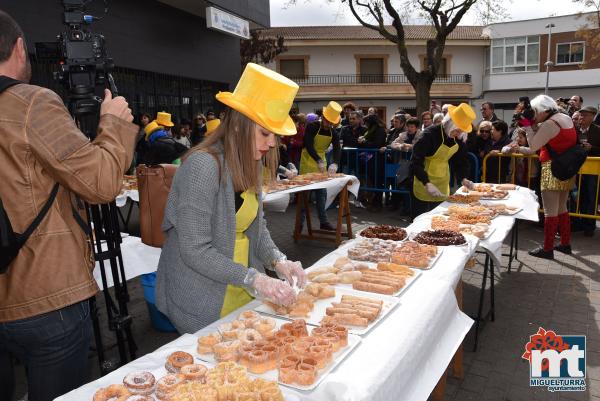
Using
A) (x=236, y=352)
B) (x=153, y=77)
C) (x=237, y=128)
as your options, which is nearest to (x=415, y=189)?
(x=237, y=128)

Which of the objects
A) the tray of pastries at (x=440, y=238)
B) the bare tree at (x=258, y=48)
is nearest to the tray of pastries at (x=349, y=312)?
the tray of pastries at (x=440, y=238)

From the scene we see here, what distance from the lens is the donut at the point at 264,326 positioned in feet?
6.28

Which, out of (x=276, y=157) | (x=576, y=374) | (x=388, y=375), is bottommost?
(x=576, y=374)

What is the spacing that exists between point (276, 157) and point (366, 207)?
7420 millimetres

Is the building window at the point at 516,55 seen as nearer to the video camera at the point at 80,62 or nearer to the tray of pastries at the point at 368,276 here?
the tray of pastries at the point at 368,276

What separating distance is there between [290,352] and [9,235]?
1.07 m

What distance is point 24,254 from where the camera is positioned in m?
1.61

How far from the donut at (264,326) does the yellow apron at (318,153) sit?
218 inches

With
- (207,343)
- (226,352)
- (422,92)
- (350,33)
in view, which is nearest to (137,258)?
(207,343)

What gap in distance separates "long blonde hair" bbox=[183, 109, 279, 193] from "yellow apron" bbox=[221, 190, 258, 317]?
0.11m

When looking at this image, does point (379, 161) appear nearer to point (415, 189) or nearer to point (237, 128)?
point (415, 189)

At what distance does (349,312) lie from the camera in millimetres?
2078

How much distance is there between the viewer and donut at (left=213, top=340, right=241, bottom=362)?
170cm

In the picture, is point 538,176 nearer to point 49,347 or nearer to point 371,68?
point 49,347
